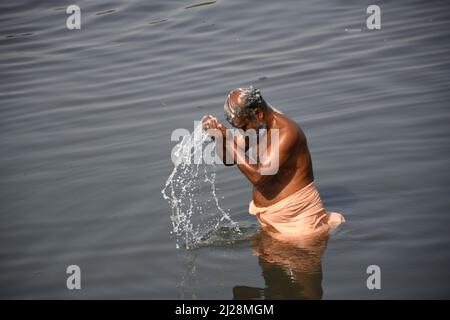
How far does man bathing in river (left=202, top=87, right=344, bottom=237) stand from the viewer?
512 cm

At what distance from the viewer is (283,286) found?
521 cm

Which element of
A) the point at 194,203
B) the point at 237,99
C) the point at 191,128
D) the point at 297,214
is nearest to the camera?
the point at 237,99

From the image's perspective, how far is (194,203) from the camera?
6867mm

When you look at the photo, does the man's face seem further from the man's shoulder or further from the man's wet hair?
the man's shoulder

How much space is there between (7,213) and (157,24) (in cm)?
768

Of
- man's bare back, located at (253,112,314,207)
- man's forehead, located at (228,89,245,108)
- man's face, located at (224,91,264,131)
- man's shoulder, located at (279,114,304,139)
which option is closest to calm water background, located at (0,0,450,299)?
Answer: man's bare back, located at (253,112,314,207)

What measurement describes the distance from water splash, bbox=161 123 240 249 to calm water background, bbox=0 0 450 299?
0.13 meters

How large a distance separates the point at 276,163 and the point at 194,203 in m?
1.88

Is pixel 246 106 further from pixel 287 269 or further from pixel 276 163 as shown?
pixel 287 269

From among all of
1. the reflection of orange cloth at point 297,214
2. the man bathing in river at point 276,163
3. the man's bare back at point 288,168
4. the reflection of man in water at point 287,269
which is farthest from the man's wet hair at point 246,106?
the reflection of man in water at point 287,269

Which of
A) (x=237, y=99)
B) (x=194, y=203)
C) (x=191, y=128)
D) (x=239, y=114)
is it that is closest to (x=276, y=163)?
(x=239, y=114)

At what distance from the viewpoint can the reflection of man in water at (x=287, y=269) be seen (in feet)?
16.8

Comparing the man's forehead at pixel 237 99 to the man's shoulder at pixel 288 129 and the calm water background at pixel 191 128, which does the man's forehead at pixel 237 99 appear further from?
the calm water background at pixel 191 128

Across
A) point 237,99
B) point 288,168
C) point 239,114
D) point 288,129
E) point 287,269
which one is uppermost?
point 237,99
